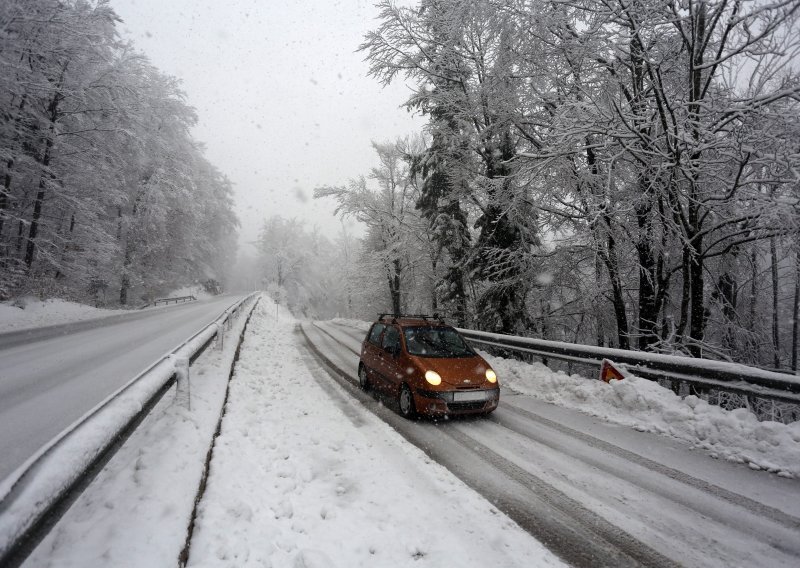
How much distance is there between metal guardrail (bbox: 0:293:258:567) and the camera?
168 centimetres

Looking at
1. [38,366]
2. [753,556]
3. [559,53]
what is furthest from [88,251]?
[753,556]

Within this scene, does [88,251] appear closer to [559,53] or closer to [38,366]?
[38,366]

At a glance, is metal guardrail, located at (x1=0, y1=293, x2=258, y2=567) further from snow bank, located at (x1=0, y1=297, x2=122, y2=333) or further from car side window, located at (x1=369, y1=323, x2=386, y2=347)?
snow bank, located at (x1=0, y1=297, x2=122, y2=333)

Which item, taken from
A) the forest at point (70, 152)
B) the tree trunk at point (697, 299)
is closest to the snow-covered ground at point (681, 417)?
the tree trunk at point (697, 299)

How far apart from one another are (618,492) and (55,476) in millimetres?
4871

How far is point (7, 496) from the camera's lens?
1824 mm

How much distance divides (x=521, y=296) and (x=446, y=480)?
8.80 meters

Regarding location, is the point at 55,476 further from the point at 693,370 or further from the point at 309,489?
the point at 693,370

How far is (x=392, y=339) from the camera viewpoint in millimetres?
7820

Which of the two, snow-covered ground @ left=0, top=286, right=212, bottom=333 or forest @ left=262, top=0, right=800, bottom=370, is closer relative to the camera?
forest @ left=262, top=0, right=800, bottom=370

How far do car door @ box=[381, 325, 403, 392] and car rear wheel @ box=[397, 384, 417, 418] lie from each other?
0.19 metres

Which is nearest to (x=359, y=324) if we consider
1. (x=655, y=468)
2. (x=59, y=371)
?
(x=59, y=371)

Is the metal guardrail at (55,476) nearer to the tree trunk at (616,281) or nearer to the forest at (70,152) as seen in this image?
the tree trunk at (616,281)

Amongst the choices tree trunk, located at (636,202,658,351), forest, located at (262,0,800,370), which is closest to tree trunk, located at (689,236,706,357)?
forest, located at (262,0,800,370)
